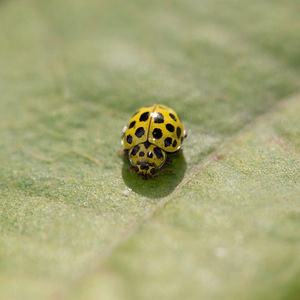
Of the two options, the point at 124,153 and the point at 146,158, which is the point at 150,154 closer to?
the point at 146,158

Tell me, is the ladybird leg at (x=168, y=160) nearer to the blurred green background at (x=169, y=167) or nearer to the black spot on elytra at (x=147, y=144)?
the blurred green background at (x=169, y=167)

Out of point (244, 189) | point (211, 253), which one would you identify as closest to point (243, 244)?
point (211, 253)

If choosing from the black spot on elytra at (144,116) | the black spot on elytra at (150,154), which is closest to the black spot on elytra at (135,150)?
the black spot on elytra at (150,154)

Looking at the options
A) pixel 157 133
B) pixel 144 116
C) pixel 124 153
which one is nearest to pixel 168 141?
pixel 157 133

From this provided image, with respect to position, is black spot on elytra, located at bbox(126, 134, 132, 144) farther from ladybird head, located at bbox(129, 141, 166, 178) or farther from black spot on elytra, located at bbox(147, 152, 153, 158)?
black spot on elytra, located at bbox(147, 152, 153, 158)

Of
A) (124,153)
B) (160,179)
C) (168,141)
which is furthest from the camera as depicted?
(124,153)

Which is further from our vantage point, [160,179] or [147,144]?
[147,144]
